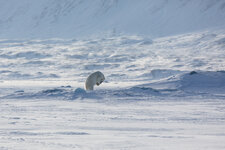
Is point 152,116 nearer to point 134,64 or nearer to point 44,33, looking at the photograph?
point 134,64

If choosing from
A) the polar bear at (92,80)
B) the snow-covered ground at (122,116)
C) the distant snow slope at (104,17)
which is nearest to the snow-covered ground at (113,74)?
the snow-covered ground at (122,116)

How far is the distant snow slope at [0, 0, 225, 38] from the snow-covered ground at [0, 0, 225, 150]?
0.79 feet

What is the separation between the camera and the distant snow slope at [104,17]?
90375 millimetres

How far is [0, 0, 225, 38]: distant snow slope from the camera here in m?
90.4

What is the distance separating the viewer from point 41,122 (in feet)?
32.1

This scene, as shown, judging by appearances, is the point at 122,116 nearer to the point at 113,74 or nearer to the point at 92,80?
the point at 92,80

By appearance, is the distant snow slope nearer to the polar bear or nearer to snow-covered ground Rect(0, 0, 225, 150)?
snow-covered ground Rect(0, 0, 225, 150)

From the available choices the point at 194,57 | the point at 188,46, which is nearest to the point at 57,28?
the point at 188,46

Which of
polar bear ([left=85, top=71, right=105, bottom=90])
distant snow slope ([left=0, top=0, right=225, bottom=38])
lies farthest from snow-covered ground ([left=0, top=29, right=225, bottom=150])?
distant snow slope ([left=0, top=0, right=225, bottom=38])

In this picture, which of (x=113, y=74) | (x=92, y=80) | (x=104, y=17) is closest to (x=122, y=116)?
(x=92, y=80)

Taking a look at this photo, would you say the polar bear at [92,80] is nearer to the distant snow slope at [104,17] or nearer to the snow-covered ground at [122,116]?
the snow-covered ground at [122,116]

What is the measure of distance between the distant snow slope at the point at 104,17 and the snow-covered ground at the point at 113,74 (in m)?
0.24

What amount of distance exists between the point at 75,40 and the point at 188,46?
1048 inches

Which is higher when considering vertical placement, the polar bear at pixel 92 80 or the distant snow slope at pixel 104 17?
the distant snow slope at pixel 104 17
